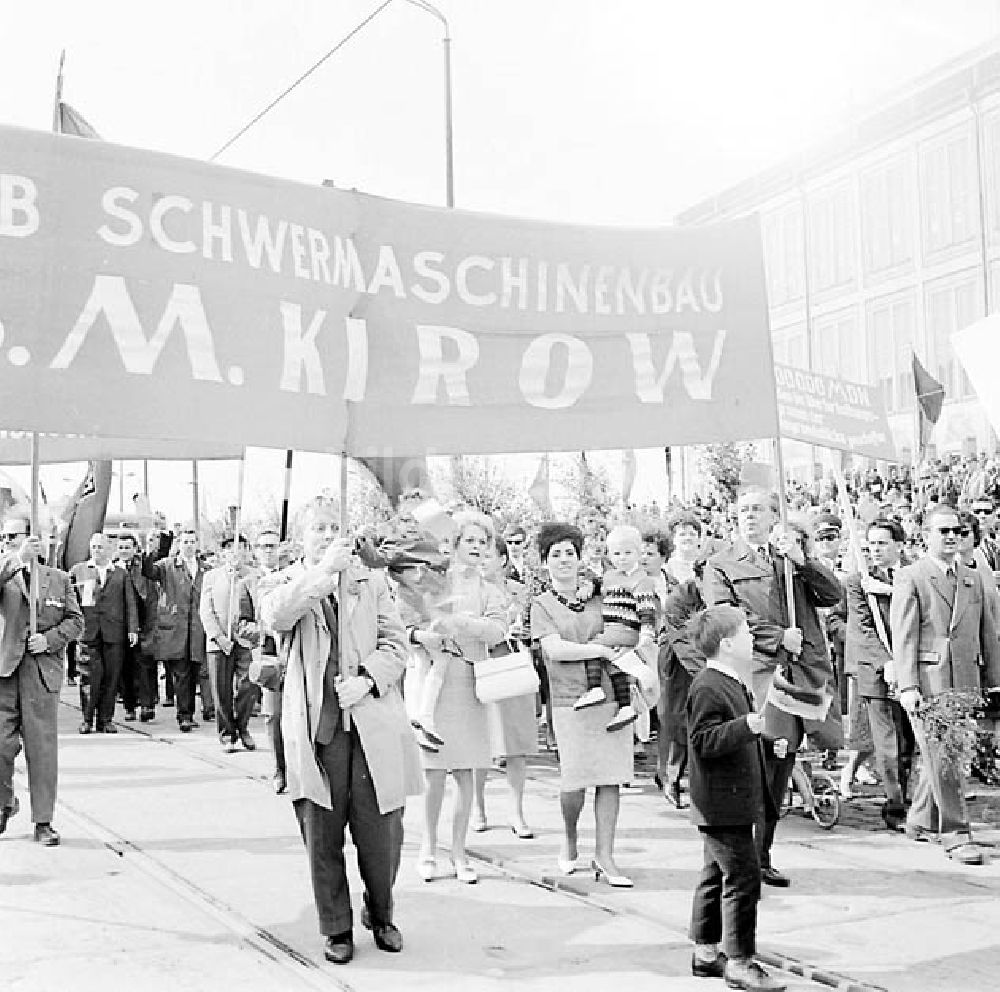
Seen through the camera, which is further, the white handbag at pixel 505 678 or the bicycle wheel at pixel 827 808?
the bicycle wheel at pixel 827 808

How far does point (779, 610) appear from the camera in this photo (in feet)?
23.9

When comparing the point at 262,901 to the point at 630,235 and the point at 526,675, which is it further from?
the point at 630,235

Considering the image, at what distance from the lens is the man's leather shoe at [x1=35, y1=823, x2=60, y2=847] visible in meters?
7.57

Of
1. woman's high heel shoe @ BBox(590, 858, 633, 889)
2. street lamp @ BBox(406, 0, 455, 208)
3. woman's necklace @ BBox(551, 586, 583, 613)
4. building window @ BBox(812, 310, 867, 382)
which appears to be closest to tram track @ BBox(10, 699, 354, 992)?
woman's high heel shoe @ BBox(590, 858, 633, 889)

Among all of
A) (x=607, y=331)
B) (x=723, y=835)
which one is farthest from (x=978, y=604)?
(x=723, y=835)

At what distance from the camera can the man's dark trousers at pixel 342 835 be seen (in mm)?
5344

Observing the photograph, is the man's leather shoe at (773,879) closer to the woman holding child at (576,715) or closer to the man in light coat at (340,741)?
the woman holding child at (576,715)

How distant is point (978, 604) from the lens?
7.59 meters

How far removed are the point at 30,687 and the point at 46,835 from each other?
834 mm

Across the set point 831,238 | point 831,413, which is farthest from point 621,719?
point 831,238

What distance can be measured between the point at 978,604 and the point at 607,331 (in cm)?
264

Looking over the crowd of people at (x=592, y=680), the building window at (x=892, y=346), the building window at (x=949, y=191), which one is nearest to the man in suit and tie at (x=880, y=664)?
the crowd of people at (x=592, y=680)

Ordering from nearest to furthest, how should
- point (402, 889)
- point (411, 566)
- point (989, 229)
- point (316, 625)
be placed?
point (316, 625)
point (411, 566)
point (402, 889)
point (989, 229)

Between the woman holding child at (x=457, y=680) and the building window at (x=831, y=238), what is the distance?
44.8 meters
